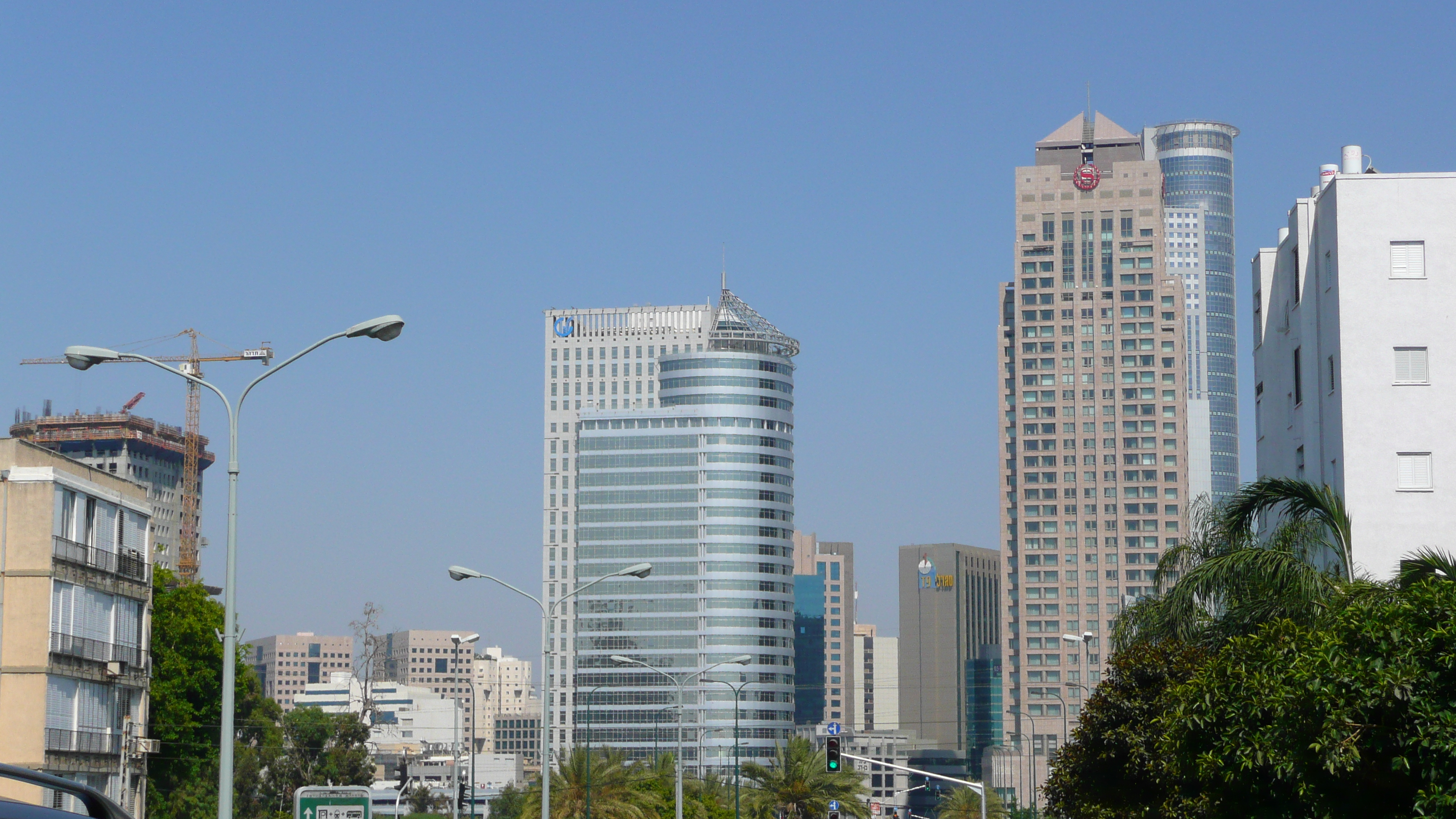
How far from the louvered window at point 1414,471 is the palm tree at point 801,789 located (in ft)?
157

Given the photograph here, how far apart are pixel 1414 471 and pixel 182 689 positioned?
47.9 m

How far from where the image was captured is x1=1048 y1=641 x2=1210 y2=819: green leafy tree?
101ft

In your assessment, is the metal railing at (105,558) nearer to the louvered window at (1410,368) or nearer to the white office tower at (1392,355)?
the white office tower at (1392,355)

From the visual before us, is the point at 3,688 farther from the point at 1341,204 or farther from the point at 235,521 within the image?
the point at 1341,204

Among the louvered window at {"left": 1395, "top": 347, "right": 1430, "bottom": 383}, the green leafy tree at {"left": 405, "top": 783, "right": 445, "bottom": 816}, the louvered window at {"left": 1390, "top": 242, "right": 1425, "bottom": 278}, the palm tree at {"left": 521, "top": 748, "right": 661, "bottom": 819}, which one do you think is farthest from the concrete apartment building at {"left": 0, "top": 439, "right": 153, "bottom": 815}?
the green leafy tree at {"left": 405, "top": 783, "right": 445, "bottom": 816}

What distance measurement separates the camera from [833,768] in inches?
2078

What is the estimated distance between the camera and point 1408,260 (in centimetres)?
4491

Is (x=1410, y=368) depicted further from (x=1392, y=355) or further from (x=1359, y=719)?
(x=1359, y=719)

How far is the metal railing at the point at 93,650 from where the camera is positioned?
4888 cm

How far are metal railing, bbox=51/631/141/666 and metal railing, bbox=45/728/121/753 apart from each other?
2284mm

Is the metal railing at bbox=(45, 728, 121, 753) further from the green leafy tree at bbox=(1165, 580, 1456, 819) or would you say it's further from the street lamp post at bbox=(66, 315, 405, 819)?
the green leafy tree at bbox=(1165, 580, 1456, 819)

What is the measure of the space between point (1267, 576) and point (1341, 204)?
68.6ft

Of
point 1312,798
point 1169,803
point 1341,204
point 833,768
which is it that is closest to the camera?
point 1312,798

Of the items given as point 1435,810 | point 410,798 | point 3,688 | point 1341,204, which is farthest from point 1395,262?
point 410,798
